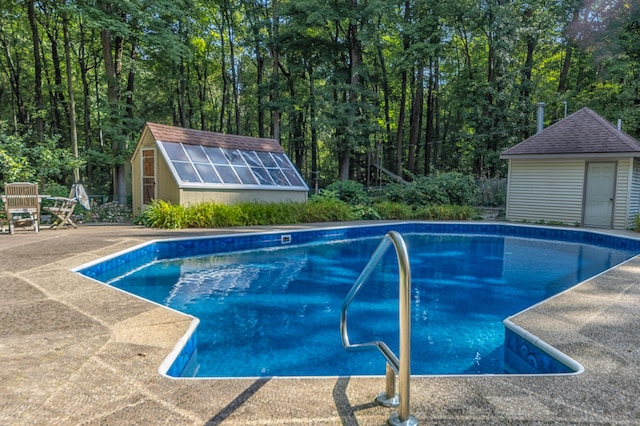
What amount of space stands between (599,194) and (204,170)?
1102cm

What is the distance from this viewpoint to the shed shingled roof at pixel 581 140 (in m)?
10.7

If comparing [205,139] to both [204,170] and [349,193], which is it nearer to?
[204,170]

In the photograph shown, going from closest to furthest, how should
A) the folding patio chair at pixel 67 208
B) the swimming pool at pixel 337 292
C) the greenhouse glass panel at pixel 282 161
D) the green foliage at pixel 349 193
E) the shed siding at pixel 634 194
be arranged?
the swimming pool at pixel 337 292 < the folding patio chair at pixel 67 208 < the shed siding at pixel 634 194 < the greenhouse glass panel at pixel 282 161 < the green foliage at pixel 349 193

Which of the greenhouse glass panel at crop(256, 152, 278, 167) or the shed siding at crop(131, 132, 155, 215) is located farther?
the greenhouse glass panel at crop(256, 152, 278, 167)

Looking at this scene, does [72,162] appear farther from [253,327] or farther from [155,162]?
[253,327]

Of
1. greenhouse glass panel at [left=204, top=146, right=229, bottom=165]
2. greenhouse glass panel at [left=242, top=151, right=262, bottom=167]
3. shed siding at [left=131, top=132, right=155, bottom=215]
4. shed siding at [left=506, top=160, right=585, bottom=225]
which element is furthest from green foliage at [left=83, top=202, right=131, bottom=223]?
shed siding at [left=506, top=160, right=585, bottom=225]

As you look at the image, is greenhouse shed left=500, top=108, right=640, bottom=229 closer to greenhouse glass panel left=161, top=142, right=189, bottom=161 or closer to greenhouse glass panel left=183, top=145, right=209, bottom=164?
greenhouse glass panel left=183, top=145, right=209, bottom=164

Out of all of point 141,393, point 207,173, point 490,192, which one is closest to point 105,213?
point 207,173

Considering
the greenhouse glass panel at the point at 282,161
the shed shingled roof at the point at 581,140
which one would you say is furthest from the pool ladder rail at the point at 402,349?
the shed shingled roof at the point at 581,140

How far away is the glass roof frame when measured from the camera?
10.0 m

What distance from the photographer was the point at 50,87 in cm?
1382

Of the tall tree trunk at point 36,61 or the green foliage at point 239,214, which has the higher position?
the tall tree trunk at point 36,61

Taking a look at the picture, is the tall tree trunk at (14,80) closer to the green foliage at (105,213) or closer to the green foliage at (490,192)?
the green foliage at (105,213)

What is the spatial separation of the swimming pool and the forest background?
22.3 ft
